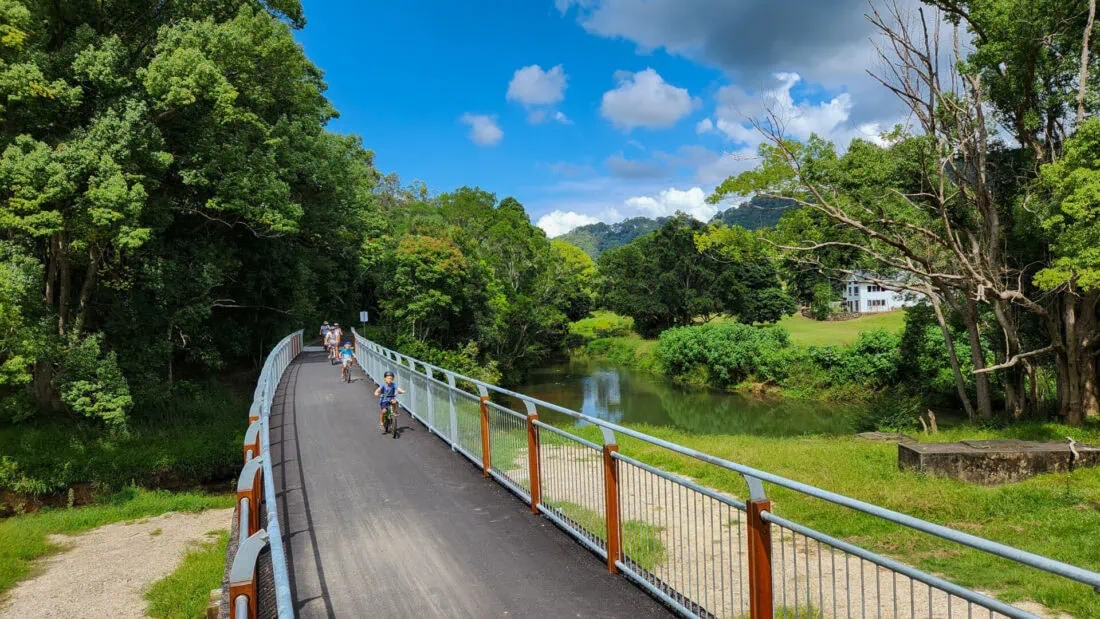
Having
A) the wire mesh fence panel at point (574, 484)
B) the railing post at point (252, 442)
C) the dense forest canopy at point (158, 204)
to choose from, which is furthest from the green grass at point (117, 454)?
the wire mesh fence panel at point (574, 484)

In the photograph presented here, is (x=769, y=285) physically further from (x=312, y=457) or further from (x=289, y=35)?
(x=312, y=457)

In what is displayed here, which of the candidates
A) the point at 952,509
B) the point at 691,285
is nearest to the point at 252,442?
the point at 952,509

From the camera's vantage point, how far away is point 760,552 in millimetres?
4148

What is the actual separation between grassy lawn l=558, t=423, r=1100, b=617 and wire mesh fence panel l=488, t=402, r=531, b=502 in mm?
4344

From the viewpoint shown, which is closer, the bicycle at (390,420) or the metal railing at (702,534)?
the metal railing at (702,534)

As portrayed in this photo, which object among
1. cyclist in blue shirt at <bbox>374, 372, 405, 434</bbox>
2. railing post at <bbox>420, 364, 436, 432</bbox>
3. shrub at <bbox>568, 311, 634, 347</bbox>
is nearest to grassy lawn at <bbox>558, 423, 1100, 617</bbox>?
railing post at <bbox>420, 364, 436, 432</bbox>

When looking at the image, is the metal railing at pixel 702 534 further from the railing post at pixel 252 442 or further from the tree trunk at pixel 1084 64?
the tree trunk at pixel 1084 64

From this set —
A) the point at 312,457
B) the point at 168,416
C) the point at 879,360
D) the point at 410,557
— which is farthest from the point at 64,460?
the point at 879,360

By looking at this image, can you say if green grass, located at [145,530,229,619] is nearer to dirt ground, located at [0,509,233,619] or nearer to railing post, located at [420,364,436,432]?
dirt ground, located at [0,509,233,619]

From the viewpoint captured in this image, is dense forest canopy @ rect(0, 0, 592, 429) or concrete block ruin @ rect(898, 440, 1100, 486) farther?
dense forest canopy @ rect(0, 0, 592, 429)

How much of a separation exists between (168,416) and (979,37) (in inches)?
1177

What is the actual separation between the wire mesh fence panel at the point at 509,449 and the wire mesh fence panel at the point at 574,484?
1.67ft

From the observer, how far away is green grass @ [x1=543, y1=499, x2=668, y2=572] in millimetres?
5656

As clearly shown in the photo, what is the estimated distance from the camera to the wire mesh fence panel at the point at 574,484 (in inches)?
247
